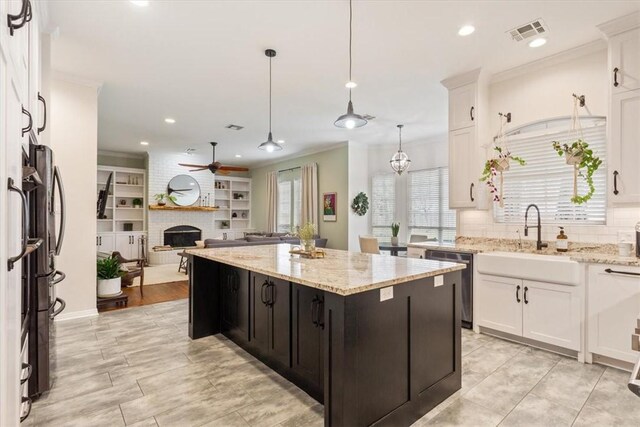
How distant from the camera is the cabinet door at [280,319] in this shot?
2.54m

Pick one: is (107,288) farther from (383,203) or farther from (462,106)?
(383,203)

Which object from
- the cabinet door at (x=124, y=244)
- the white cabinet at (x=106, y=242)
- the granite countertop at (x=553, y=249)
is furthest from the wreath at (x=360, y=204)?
the white cabinet at (x=106, y=242)

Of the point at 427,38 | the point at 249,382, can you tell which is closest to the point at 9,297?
the point at 249,382

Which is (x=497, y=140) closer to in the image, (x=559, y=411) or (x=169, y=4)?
(x=559, y=411)

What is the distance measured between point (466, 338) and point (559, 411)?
4.44ft

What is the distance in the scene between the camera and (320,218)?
28.1 feet

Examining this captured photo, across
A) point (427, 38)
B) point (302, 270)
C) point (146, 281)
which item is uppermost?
point (427, 38)

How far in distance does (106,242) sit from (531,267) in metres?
9.38

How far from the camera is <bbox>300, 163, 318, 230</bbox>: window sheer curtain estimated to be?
28.2 feet

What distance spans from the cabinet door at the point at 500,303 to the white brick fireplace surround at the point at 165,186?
A: 8.29 metres

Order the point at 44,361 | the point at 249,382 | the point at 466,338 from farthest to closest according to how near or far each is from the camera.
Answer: the point at 466,338 → the point at 249,382 → the point at 44,361

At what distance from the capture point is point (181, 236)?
32.4ft

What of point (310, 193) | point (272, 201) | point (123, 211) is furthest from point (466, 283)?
point (123, 211)

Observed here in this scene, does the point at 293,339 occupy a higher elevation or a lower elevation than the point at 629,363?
higher
